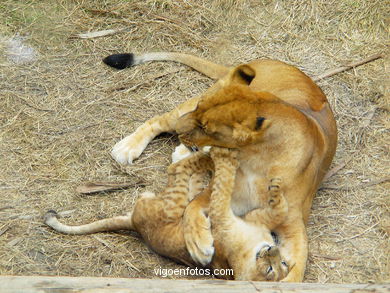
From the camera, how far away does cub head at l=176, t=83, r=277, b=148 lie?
373 centimetres

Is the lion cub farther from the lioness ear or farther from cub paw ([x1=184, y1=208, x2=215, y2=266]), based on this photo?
the lioness ear

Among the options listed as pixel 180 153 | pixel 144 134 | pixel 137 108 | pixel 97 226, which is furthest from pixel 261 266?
pixel 137 108

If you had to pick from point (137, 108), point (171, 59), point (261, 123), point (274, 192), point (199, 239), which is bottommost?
point (137, 108)

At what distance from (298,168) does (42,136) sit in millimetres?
2014

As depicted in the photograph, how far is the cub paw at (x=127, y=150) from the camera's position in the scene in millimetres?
4902

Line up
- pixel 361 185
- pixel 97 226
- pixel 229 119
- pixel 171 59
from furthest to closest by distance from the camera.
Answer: pixel 171 59 < pixel 361 185 < pixel 97 226 < pixel 229 119

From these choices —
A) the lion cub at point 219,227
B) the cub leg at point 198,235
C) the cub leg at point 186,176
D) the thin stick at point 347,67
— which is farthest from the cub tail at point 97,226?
the thin stick at point 347,67

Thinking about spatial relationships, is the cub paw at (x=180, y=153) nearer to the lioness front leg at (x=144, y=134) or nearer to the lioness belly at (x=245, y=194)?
the lioness front leg at (x=144, y=134)

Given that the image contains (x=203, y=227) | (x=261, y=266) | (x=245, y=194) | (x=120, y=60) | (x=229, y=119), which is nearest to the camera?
(x=229, y=119)

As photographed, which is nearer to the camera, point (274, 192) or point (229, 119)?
point (229, 119)

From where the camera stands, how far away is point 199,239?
3.96m

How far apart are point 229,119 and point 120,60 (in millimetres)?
2192

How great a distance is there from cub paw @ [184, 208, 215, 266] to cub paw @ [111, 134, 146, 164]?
3.36 ft

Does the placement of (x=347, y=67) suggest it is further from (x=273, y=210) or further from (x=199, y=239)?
(x=199, y=239)
